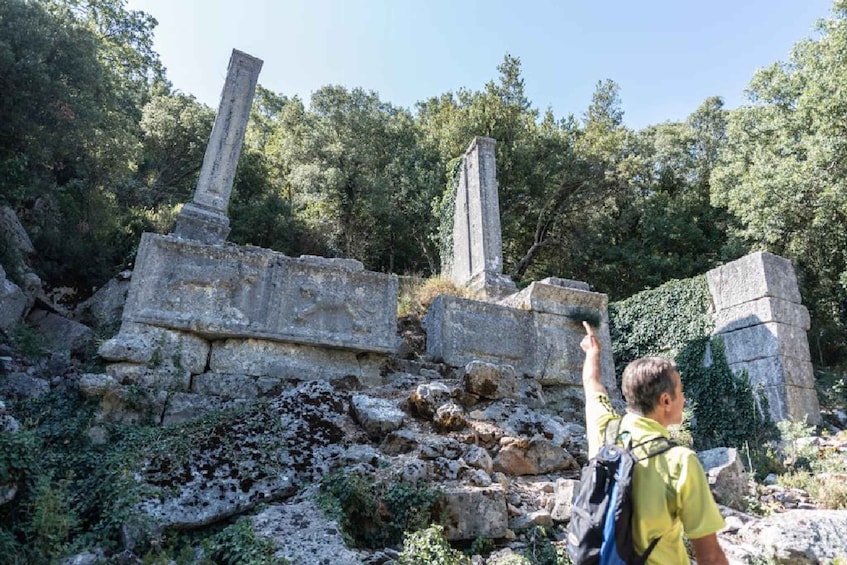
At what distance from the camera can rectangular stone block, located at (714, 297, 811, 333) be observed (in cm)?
821

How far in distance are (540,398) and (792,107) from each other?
43.7ft

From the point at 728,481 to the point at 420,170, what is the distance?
15266 mm

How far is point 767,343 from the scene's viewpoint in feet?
26.7

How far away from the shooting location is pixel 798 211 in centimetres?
1401

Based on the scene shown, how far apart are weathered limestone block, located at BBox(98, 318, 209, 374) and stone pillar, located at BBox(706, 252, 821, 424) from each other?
22.8ft

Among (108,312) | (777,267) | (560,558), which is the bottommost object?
(560,558)

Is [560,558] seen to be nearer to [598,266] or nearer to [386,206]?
[386,206]

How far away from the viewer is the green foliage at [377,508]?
3852 millimetres

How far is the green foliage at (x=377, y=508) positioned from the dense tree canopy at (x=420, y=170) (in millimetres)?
8955

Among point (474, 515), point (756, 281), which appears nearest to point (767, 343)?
point (756, 281)

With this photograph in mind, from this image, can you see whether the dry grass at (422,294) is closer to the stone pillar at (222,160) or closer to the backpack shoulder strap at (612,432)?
the stone pillar at (222,160)

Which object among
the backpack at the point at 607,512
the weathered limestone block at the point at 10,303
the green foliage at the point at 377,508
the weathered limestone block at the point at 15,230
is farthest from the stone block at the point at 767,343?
the weathered limestone block at the point at 15,230

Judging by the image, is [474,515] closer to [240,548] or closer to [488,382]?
[240,548]

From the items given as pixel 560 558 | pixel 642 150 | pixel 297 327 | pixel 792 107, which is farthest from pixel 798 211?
pixel 560 558
